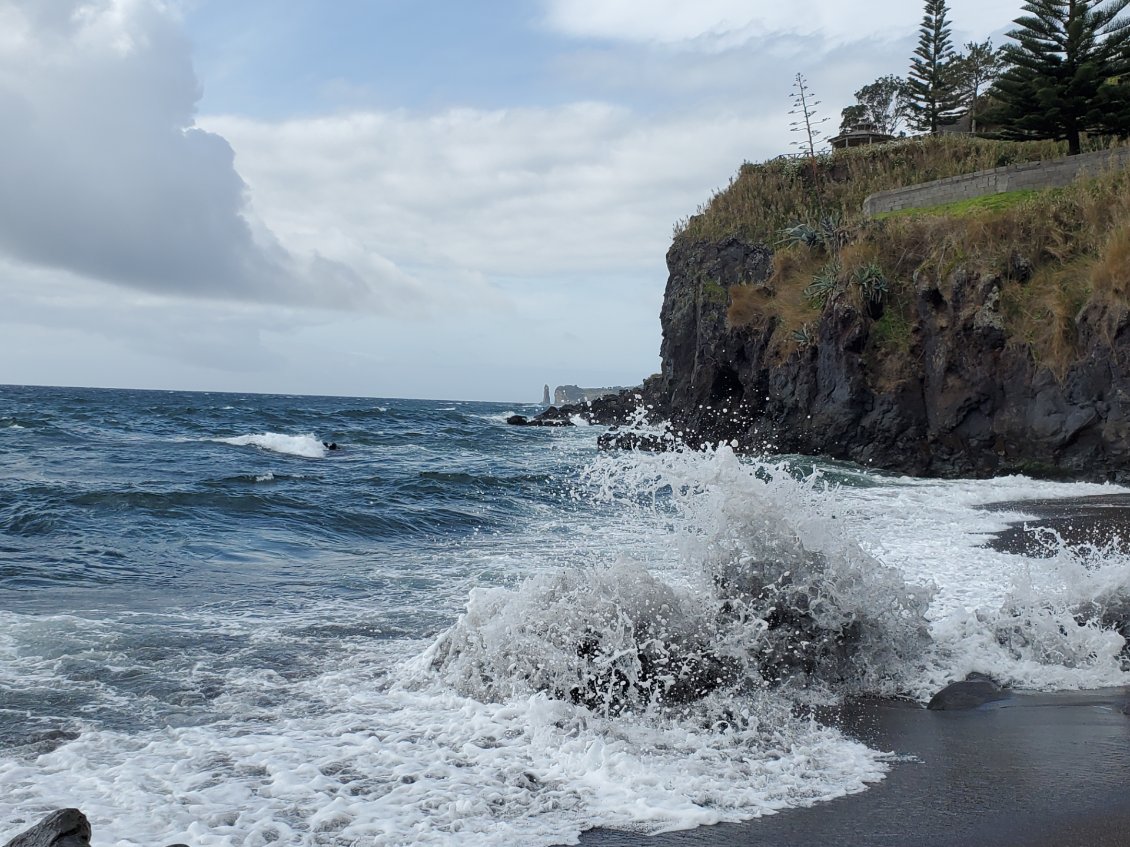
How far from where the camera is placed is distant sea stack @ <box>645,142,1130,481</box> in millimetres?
15648

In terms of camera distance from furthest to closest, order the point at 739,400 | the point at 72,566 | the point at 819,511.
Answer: the point at 739,400, the point at 72,566, the point at 819,511

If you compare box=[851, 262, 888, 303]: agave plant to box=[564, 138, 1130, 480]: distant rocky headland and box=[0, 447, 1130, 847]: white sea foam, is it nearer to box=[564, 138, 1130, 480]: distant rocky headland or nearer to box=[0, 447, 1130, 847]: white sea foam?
box=[564, 138, 1130, 480]: distant rocky headland

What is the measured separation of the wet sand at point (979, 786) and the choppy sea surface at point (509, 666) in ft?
0.47

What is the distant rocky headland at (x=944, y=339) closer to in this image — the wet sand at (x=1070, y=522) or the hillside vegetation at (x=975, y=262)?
the hillside vegetation at (x=975, y=262)

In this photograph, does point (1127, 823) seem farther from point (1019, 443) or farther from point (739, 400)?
point (739, 400)

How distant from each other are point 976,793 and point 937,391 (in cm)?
1635

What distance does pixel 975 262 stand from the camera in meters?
18.4

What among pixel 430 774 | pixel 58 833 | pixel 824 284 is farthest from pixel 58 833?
pixel 824 284

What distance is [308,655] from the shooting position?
6.09 m

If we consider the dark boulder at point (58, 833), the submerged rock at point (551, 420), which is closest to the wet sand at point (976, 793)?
the dark boulder at point (58, 833)

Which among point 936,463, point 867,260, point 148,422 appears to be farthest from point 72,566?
point 148,422

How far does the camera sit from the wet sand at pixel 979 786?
3.31 metres

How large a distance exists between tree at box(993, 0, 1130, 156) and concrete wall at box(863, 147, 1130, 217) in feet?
8.59

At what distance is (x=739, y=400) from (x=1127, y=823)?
Answer: 24.3 metres
